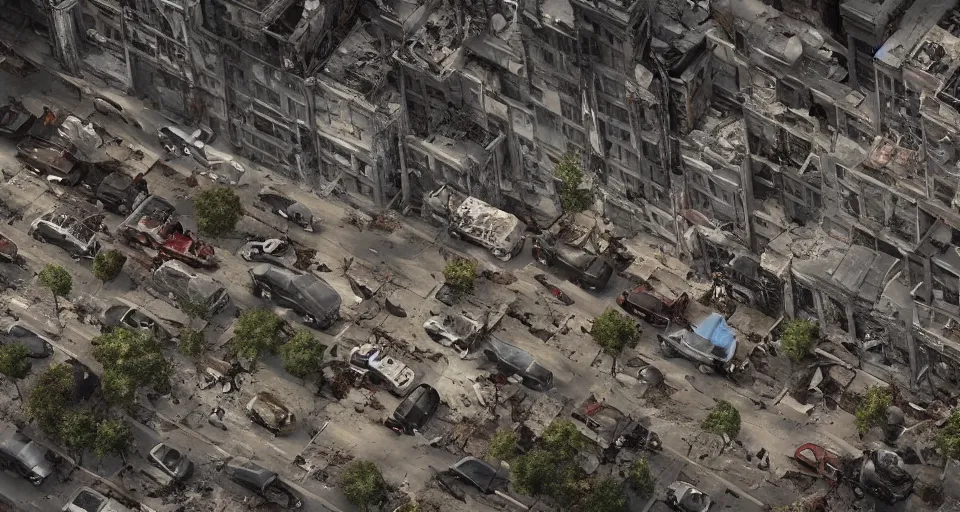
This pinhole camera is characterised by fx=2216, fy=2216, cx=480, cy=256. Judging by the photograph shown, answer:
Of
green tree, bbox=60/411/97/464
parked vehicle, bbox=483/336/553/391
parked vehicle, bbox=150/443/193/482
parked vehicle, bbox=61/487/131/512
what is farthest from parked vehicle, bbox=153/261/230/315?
parked vehicle, bbox=483/336/553/391

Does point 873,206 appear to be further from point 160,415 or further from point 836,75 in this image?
point 160,415

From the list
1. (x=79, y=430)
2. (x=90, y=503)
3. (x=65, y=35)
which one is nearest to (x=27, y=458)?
(x=79, y=430)

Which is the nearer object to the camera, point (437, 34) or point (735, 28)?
point (735, 28)

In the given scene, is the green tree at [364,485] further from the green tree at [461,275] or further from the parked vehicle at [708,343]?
the parked vehicle at [708,343]

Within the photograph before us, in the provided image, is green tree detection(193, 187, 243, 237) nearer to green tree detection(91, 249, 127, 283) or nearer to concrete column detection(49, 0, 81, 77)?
green tree detection(91, 249, 127, 283)

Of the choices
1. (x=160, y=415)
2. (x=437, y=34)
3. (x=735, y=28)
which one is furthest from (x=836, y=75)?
(x=160, y=415)

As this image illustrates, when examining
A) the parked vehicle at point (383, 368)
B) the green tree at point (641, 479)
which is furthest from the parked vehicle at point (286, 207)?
the green tree at point (641, 479)

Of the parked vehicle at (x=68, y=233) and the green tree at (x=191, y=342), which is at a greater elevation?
the green tree at (x=191, y=342)
